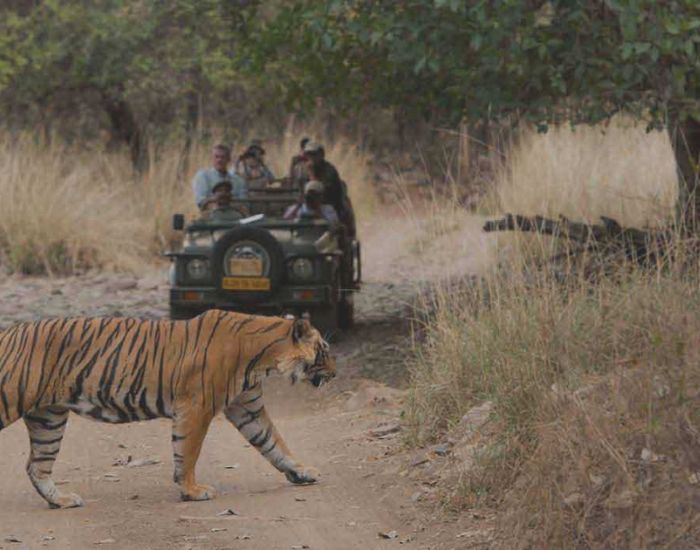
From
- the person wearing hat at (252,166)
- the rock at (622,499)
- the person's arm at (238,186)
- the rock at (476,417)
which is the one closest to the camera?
the rock at (622,499)

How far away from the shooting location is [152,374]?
7.55 metres

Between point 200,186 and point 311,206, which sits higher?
point 200,186

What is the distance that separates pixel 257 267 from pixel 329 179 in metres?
2.06

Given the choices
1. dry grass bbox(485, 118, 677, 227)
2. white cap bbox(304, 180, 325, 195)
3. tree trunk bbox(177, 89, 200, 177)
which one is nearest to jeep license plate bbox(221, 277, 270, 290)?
white cap bbox(304, 180, 325, 195)

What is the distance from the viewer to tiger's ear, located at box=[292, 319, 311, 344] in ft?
24.7

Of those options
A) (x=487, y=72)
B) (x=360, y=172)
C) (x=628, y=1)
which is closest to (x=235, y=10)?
(x=487, y=72)

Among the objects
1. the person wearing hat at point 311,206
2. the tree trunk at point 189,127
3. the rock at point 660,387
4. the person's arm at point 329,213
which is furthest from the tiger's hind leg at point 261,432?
the tree trunk at point 189,127

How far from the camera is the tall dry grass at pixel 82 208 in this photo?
18.2m

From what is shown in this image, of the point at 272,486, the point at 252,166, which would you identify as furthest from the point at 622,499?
the point at 252,166

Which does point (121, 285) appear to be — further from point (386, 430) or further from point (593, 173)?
point (386, 430)

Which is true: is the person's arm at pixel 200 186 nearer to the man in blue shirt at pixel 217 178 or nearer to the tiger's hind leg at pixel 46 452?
the man in blue shirt at pixel 217 178

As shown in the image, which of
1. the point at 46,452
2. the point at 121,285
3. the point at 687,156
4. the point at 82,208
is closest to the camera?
the point at 46,452

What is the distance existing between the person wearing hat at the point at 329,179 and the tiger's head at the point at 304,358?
5.78 m

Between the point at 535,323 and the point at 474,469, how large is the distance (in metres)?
1.20
